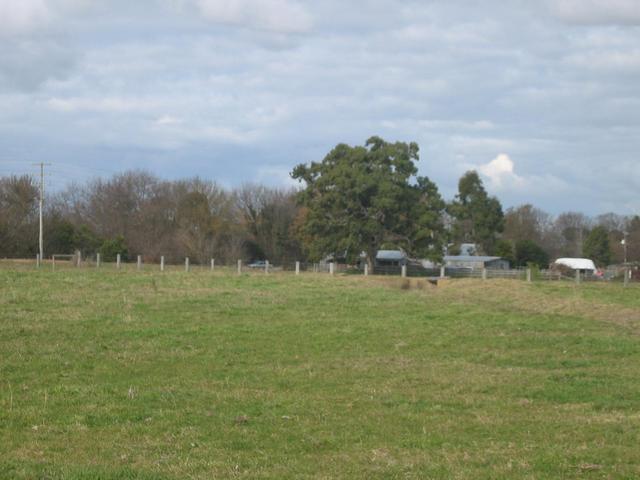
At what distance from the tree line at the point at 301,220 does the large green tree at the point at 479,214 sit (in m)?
0.13

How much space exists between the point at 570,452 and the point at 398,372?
598 cm

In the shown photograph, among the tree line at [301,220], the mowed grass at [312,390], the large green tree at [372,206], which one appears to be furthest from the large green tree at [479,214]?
the mowed grass at [312,390]

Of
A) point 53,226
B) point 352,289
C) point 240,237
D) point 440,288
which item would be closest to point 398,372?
point 352,289

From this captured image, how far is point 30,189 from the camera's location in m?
74.9

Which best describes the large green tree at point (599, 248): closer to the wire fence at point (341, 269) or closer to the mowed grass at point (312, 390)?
the wire fence at point (341, 269)

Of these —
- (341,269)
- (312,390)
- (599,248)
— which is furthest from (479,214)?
(312,390)

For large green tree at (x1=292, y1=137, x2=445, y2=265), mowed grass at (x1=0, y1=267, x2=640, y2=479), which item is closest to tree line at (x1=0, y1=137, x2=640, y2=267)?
large green tree at (x1=292, y1=137, x2=445, y2=265)

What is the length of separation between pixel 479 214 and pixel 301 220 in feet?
81.4

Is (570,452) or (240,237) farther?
(240,237)

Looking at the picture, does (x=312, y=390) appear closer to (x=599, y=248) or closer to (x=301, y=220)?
(x=301, y=220)

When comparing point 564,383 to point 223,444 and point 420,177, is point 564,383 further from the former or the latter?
point 420,177

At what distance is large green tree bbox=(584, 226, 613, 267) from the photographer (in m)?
103

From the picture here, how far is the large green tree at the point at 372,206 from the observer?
2410 inches

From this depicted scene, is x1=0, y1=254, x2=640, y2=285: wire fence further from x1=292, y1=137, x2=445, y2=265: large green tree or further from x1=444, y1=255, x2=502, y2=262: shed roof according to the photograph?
x1=444, y1=255, x2=502, y2=262: shed roof
